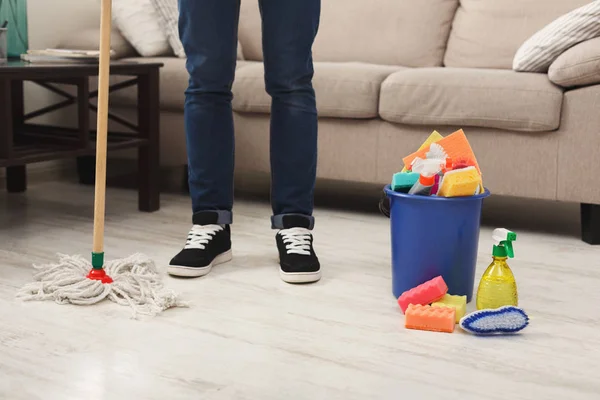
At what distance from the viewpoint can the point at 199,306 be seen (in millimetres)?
1604

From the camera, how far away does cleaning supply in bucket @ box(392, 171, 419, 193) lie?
161cm

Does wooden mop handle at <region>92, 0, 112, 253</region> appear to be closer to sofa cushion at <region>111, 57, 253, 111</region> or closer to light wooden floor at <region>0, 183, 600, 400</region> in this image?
light wooden floor at <region>0, 183, 600, 400</region>

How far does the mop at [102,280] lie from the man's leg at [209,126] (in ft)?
0.51

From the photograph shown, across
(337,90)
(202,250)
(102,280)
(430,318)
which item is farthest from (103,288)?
(337,90)

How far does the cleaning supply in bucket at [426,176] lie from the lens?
1.57m

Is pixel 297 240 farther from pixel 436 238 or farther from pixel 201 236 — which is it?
pixel 436 238

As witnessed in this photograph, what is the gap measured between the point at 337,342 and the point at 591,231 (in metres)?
1.10

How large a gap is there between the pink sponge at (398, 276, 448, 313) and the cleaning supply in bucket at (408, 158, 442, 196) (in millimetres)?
172

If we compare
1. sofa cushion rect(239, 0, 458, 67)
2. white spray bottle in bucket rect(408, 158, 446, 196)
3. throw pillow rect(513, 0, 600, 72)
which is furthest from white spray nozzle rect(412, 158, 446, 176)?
sofa cushion rect(239, 0, 458, 67)

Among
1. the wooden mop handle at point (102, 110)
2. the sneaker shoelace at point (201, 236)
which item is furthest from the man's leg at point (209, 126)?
the wooden mop handle at point (102, 110)

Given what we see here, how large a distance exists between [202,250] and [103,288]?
0.27 m

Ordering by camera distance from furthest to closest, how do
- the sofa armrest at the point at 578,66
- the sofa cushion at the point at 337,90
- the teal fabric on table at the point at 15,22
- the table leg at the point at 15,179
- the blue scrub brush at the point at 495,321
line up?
the table leg at the point at 15,179 < the teal fabric on table at the point at 15,22 < the sofa cushion at the point at 337,90 < the sofa armrest at the point at 578,66 < the blue scrub brush at the point at 495,321

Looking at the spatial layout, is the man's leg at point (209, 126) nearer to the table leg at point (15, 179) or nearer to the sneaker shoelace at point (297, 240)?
the sneaker shoelace at point (297, 240)

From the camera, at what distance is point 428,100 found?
2.36 metres
